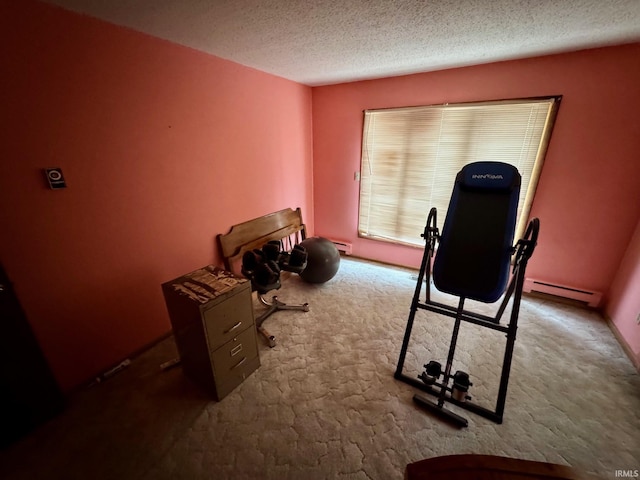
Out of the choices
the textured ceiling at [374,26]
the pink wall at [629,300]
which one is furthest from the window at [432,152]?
the pink wall at [629,300]

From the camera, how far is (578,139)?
2.29 metres

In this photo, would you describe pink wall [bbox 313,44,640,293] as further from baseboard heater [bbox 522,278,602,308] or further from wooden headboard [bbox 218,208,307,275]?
wooden headboard [bbox 218,208,307,275]

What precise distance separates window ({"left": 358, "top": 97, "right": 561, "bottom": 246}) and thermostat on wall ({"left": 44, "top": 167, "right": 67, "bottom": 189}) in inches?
113

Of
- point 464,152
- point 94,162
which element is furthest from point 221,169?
point 464,152

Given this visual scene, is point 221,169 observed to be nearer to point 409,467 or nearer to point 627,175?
point 409,467

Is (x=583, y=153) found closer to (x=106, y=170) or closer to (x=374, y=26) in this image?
(x=374, y=26)

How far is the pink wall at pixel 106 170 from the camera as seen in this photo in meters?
1.34

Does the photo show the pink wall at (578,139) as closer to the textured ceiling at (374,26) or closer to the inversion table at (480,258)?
the textured ceiling at (374,26)

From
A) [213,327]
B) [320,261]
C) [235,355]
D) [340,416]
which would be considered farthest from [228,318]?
[320,261]

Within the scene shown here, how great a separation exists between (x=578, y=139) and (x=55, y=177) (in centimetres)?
397

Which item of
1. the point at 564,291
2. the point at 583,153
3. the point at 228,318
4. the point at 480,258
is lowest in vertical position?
the point at 564,291

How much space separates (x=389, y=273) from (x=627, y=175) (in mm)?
2319

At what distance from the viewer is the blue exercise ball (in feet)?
9.57

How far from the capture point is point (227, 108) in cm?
234
